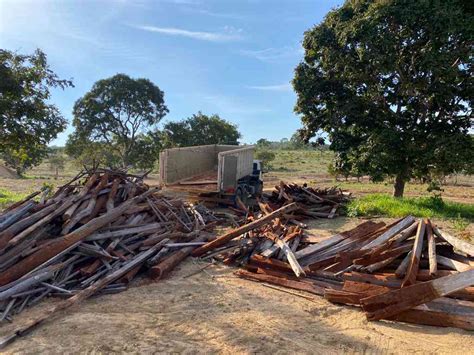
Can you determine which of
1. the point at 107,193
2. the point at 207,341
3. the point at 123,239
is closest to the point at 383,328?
the point at 207,341

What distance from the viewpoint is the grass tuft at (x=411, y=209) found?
12.4m

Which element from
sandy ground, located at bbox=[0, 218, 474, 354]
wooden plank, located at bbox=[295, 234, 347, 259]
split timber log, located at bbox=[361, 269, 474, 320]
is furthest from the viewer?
wooden plank, located at bbox=[295, 234, 347, 259]

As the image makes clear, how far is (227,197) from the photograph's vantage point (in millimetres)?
13828

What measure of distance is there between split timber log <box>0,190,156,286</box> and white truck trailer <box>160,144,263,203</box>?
19.5 feet

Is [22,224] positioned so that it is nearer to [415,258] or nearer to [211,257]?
[211,257]

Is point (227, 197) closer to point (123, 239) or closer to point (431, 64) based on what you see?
point (123, 239)

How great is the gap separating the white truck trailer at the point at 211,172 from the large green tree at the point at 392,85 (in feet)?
11.8

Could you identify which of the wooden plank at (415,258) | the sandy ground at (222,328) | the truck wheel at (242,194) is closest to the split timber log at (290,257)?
the sandy ground at (222,328)

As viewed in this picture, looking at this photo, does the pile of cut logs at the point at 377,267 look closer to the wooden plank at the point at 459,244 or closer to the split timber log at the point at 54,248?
the wooden plank at the point at 459,244

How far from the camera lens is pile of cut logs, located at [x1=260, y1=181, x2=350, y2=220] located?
12961 mm

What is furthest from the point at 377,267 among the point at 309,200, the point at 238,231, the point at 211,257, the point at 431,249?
the point at 309,200

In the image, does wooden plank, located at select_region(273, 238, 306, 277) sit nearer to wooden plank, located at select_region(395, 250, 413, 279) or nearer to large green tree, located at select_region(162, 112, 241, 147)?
wooden plank, located at select_region(395, 250, 413, 279)

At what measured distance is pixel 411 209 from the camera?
42.3 ft

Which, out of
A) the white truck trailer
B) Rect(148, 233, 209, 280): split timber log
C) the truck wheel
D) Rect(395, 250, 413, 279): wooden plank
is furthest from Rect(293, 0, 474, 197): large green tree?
Rect(148, 233, 209, 280): split timber log
